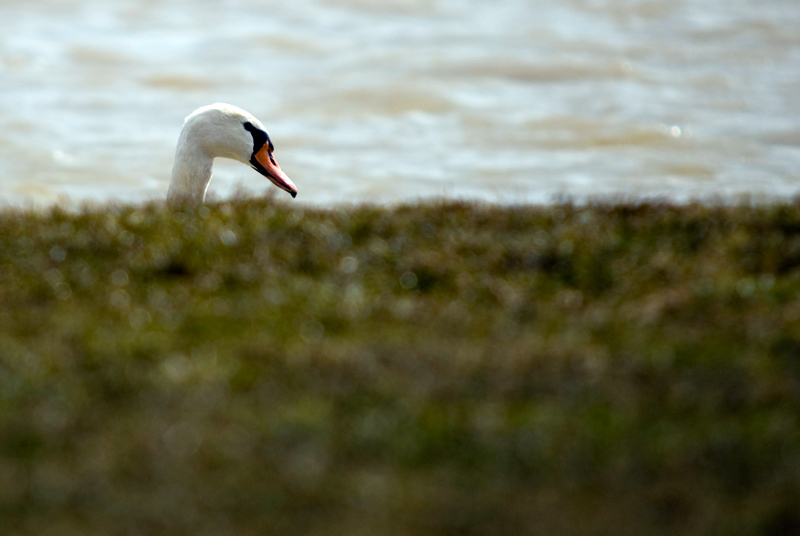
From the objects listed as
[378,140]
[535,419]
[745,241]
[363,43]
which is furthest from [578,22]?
[535,419]

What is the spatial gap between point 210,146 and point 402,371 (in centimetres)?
516

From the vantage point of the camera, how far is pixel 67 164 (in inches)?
752

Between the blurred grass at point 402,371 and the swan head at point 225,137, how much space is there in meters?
2.44

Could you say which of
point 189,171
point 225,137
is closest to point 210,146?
point 225,137

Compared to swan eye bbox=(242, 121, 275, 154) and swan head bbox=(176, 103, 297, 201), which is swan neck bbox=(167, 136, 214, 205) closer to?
swan head bbox=(176, 103, 297, 201)

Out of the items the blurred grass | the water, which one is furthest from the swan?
the water

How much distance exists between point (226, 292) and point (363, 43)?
2056 cm

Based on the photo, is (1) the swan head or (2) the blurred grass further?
(1) the swan head

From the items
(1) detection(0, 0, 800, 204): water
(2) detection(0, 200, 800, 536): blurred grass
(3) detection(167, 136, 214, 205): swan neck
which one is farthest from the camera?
(1) detection(0, 0, 800, 204): water

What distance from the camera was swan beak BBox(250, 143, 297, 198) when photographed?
33.3 ft

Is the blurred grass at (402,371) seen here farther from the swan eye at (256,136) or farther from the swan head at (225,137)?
the swan eye at (256,136)

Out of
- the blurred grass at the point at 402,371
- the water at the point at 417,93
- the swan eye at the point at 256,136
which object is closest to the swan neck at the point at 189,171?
the swan eye at the point at 256,136

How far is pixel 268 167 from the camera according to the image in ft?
33.7

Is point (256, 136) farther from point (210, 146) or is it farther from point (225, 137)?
point (210, 146)
